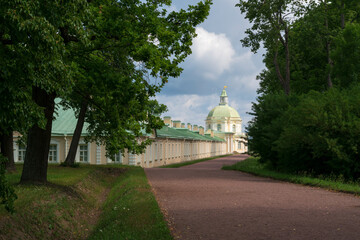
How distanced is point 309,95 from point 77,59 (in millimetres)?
14386

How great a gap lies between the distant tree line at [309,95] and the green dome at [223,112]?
3797 inches

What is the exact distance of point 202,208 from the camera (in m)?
11.2

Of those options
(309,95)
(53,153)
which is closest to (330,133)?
(309,95)

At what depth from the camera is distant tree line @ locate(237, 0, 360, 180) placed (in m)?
18.8

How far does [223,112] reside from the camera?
457 ft

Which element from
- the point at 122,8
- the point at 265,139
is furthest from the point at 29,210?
the point at 265,139

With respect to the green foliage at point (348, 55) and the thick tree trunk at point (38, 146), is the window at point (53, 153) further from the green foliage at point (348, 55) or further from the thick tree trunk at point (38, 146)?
the green foliage at point (348, 55)

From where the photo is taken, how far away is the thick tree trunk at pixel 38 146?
1331 centimetres

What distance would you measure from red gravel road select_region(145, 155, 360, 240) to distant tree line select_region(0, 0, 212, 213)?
11.8 ft

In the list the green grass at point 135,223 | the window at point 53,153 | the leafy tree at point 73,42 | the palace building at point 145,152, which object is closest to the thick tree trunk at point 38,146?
the leafy tree at point 73,42

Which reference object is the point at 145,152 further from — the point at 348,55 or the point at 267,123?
the point at 348,55

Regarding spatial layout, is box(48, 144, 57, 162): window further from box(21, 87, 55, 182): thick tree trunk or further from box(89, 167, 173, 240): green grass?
box(89, 167, 173, 240): green grass

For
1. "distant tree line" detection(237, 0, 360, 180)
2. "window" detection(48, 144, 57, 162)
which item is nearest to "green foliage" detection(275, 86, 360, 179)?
"distant tree line" detection(237, 0, 360, 180)

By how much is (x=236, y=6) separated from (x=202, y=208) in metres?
22.3
